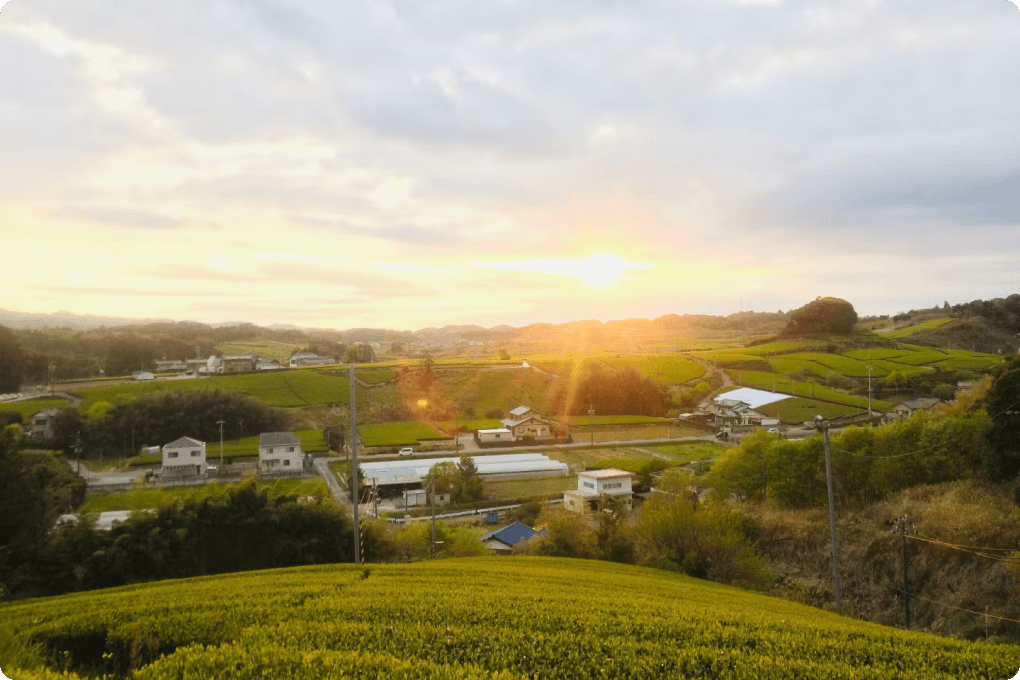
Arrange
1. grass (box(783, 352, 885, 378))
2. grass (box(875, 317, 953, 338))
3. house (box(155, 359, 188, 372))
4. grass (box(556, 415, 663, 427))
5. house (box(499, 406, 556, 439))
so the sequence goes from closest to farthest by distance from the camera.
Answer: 1. house (box(499, 406, 556, 439))
2. house (box(155, 359, 188, 372))
3. grass (box(875, 317, 953, 338))
4. grass (box(783, 352, 885, 378))
5. grass (box(556, 415, 663, 427))

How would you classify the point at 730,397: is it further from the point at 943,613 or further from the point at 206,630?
the point at 206,630

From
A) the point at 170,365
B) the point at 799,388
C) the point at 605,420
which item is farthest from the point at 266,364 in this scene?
the point at 799,388

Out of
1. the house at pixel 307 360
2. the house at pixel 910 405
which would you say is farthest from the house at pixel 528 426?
the house at pixel 910 405

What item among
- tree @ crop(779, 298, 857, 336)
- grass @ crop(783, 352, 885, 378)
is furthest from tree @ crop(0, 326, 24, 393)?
tree @ crop(779, 298, 857, 336)

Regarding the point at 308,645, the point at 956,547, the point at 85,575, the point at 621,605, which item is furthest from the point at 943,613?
the point at 85,575

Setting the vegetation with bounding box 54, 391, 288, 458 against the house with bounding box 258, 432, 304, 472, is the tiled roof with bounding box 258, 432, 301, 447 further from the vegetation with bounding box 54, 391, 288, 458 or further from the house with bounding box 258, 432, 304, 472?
the vegetation with bounding box 54, 391, 288, 458

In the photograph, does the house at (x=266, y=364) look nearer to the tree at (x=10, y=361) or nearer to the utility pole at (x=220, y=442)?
the utility pole at (x=220, y=442)
